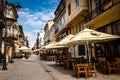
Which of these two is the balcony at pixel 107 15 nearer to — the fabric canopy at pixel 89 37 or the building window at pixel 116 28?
the building window at pixel 116 28

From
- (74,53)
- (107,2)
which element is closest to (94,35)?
(107,2)

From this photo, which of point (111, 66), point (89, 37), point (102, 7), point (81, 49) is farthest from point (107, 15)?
point (81, 49)

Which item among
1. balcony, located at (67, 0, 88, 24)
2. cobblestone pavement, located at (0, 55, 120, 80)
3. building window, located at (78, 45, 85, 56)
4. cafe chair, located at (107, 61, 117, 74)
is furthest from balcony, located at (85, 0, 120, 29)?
building window, located at (78, 45, 85, 56)

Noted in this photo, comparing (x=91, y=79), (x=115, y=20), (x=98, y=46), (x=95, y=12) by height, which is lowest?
(x=91, y=79)

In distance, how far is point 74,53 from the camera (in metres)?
27.7

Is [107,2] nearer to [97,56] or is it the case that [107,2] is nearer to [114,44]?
[114,44]

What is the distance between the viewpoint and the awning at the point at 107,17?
44.6 feet

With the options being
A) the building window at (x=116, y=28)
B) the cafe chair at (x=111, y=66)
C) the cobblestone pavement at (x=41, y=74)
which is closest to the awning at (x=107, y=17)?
the building window at (x=116, y=28)

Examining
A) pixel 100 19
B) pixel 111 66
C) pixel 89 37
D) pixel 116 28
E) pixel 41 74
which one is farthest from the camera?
pixel 100 19

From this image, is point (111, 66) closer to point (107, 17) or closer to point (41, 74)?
point (107, 17)

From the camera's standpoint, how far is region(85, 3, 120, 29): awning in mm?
13609

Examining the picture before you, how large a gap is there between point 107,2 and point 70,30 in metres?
14.1

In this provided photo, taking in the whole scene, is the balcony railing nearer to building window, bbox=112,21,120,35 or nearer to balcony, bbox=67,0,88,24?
balcony, bbox=67,0,88,24

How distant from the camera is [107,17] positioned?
15.4 metres
